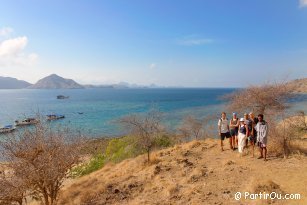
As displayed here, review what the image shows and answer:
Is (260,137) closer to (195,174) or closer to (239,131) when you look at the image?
(239,131)

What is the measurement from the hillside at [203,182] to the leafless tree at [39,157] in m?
1.89

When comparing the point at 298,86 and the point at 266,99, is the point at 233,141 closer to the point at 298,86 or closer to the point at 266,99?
the point at 266,99

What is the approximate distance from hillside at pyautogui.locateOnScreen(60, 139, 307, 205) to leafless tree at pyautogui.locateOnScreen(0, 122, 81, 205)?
1886mm

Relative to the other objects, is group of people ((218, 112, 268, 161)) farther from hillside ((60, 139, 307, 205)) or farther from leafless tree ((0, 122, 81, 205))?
leafless tree ((0, 122, 81, 205))

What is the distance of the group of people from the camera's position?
12.6 metres

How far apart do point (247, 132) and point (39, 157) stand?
947cm

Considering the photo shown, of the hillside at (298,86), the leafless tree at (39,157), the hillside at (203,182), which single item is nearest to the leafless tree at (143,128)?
the hillside at (203,182)

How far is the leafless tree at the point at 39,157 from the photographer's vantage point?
11367 millimetres

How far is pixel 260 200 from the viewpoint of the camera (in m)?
8.86

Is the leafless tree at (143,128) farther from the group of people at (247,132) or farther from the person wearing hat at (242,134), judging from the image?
the person wearing hat at (242,134)

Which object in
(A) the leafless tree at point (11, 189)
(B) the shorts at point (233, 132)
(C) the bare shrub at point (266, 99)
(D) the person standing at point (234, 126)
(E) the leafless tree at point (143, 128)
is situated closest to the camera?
(A) the leafless tree at point (11, 189)

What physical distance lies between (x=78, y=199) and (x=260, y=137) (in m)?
8.59

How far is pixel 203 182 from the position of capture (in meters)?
11.5

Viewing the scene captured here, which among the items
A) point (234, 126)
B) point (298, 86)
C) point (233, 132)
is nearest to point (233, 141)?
point (233, 132)
